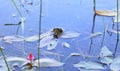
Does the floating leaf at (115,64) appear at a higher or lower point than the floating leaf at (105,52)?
lower

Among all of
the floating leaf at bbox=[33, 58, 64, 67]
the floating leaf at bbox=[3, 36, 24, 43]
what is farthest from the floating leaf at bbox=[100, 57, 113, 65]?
the floating leaf at bbox=[3, 36, 24, 43]

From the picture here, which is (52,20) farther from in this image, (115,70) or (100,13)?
(115,70)

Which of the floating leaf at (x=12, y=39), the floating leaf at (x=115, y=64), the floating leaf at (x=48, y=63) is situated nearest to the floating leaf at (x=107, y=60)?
the floating leaf at (x=115, y=64)

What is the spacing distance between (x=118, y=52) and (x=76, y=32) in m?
0.26

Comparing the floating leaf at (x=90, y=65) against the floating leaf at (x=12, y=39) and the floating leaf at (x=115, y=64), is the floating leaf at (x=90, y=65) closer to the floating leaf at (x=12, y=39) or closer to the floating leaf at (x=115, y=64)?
the floating leaf at (x=115, y=64)

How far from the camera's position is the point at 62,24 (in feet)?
5.29

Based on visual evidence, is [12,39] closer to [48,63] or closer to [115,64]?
[48,63]

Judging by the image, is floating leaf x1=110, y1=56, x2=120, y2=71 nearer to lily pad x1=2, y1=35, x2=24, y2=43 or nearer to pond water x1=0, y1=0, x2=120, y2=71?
pond water x1=0, y1=0, x2=120, y2=71

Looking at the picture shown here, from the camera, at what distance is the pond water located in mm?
1322

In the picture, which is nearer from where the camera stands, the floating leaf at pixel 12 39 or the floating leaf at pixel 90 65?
the floating leaf at pixel 90 65

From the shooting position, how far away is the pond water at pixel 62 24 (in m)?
1.32

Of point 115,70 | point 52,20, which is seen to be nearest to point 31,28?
point 52,20

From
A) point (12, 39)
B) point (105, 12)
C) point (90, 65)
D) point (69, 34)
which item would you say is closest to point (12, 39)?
point (12, 39)

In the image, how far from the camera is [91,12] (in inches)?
69.2
